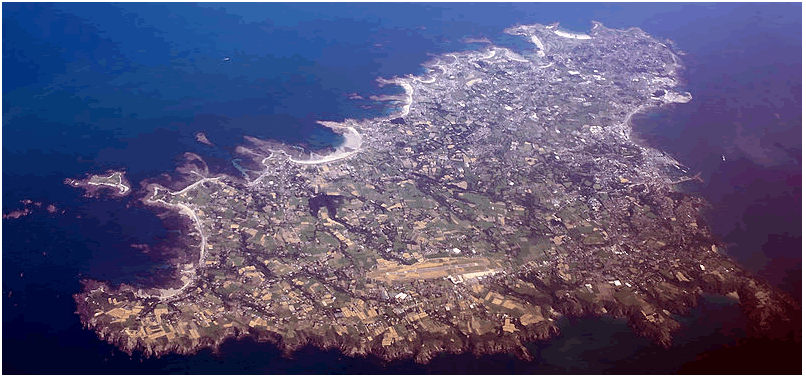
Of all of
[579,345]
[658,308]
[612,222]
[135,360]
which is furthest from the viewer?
[612,222]

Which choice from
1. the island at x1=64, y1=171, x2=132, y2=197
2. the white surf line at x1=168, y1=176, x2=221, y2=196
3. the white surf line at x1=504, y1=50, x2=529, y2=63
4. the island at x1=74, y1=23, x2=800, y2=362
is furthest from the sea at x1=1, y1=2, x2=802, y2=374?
the white surf line at x1=504, y1=50, x2=529, y2=63

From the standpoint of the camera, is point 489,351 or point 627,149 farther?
point 627,149

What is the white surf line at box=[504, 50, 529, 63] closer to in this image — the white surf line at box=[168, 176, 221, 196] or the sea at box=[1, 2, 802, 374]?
the sea at box=[1, 2, 802, 374]

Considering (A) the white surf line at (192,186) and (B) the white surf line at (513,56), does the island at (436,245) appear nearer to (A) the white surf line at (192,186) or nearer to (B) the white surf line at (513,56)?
(A) the white surf line at (192,186)

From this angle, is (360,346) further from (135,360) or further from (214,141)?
(214,141)

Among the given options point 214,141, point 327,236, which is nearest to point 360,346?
point 327,236

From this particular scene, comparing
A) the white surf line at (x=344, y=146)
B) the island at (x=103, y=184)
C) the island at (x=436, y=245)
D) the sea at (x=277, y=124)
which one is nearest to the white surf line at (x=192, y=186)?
the island at (x=436, y=245)

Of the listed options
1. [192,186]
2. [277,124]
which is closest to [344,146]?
[277,124]
